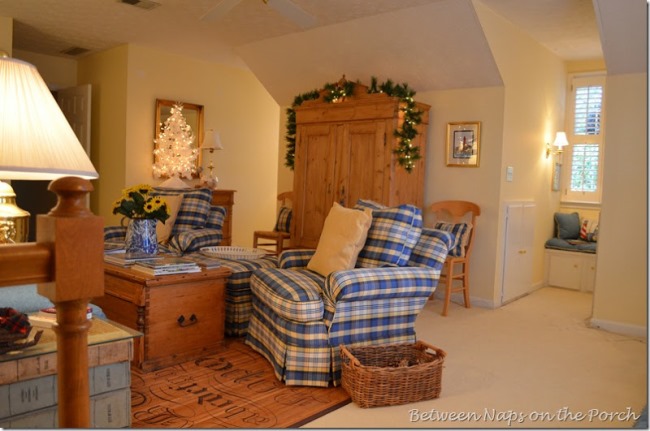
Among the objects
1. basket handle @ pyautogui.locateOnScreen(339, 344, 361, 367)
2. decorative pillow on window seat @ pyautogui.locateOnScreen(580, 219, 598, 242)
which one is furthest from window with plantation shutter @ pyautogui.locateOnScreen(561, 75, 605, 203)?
basket handle @ pyautogui.locateOnScreen(339, 344, 361, 367)

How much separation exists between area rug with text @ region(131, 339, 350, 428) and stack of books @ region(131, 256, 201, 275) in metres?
0.56

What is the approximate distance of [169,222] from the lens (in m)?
4.69

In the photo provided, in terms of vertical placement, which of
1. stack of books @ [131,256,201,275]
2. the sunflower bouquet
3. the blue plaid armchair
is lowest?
stack of books @ [131,256,201,275]

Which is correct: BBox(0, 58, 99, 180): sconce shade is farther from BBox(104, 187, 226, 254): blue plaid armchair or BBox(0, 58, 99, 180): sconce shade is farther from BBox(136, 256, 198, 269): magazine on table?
BBox(104, 187, 226, 254): blue plaid armchair

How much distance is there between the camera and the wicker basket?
2683mm

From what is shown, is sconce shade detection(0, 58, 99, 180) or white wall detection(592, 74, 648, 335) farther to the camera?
white wall detection(592, 74, 648, 335)

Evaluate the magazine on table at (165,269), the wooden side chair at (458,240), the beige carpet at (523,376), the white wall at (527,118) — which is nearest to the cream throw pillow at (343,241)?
the magazine on table at (165,269)

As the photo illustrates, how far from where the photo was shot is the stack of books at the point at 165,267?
126 inches

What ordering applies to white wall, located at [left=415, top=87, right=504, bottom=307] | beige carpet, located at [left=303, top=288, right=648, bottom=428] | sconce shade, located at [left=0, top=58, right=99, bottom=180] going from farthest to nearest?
white wall, located at [left=415, top=87, right=504, bottom=307] < beige carpet, located at [left=303, top=288, right=648, bottom=428] < sconce shade, located at [left=0, top=58, right=99, bottom=180]

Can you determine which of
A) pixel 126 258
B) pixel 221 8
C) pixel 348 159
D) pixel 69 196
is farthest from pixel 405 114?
pixel 69 196

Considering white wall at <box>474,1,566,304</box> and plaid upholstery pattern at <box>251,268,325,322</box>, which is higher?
white wall at <box>474,1,566,304</box>

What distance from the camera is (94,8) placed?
16.3ft

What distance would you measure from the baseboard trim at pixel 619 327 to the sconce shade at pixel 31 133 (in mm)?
4417

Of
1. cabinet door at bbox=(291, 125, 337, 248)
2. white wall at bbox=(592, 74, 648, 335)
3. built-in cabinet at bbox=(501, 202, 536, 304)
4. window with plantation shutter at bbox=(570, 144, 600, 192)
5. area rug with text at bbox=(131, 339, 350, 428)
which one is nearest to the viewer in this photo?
area rug with text at bbox=(131, 339, 350, 428)
